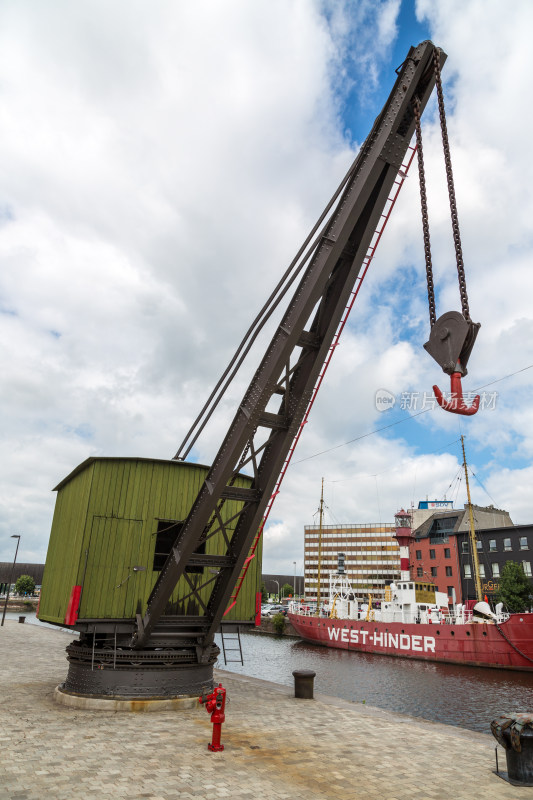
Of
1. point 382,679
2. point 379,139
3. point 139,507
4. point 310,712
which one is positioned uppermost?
point 379,139

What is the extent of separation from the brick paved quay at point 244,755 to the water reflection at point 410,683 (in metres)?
9.15

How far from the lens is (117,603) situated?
13078 millimetres

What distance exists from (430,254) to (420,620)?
131 ft

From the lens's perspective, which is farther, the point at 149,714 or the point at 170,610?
the point at 170,610

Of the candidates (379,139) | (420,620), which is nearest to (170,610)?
(379,139)

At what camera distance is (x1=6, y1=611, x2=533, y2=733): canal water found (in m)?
21.0

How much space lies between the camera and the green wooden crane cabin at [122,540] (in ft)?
42.7

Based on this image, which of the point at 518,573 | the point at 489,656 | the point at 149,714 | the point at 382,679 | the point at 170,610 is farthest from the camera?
the point at 518,573

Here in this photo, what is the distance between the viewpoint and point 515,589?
4881 cm

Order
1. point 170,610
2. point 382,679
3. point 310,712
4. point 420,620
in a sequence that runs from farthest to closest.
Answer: point 420,620 → point 382,679 → point 170,610 → point 310,712

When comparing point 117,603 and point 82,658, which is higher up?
point 117,603

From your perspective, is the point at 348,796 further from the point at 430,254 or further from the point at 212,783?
the point at 430,254

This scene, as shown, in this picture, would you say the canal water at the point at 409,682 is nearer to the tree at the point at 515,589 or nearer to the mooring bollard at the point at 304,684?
the mooring bollard at the point at 304,684

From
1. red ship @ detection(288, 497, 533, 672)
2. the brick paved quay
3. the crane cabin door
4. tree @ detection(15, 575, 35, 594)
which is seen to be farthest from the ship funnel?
tree @ detection(15, 575, 35, 594)
